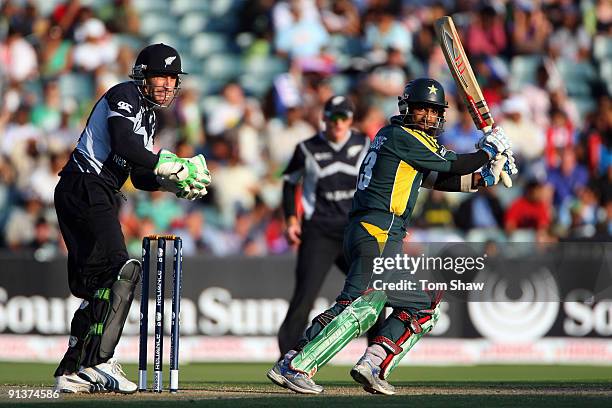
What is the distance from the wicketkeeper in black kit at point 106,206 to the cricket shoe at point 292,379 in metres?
0.92

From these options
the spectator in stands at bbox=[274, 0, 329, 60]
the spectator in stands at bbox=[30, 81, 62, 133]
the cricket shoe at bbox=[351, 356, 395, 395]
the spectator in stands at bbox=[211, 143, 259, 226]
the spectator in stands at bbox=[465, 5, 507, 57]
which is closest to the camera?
the cricket shoe at bbox=[351, 356, 395, 395]

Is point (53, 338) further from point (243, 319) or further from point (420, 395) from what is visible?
point (420, 395)

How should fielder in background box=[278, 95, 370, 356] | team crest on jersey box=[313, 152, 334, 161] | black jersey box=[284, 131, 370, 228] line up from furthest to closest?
team crest on jersey box=[313, 152, 334, 161] < black jersey box=[284, 131, 370, 228] < fielder in background box=[278, 95, 370, 356]

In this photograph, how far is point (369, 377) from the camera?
751 centimetres

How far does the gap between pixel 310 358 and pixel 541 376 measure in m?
4.01

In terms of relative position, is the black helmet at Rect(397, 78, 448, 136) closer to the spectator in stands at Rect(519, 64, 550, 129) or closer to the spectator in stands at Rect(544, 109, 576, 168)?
the spectator in stands at Rect(544, 109, 576, 168)

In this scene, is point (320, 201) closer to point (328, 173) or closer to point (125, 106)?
point (328, 173)

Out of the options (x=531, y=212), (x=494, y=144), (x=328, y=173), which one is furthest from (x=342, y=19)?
(x=494, y=144)

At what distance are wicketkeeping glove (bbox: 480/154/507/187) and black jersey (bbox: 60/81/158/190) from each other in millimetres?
2168

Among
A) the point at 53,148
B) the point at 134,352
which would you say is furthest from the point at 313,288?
the point at 53,148

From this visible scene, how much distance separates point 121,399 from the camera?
7027 millimetres

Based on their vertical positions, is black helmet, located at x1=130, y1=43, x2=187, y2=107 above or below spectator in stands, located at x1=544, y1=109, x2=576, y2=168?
Answer: above

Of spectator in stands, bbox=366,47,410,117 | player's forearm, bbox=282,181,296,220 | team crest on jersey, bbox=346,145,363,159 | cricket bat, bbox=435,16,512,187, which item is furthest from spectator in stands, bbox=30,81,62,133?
cricket bat, bbox=435,16,512,187

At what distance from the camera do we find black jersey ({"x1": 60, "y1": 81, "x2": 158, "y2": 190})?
7.26m
